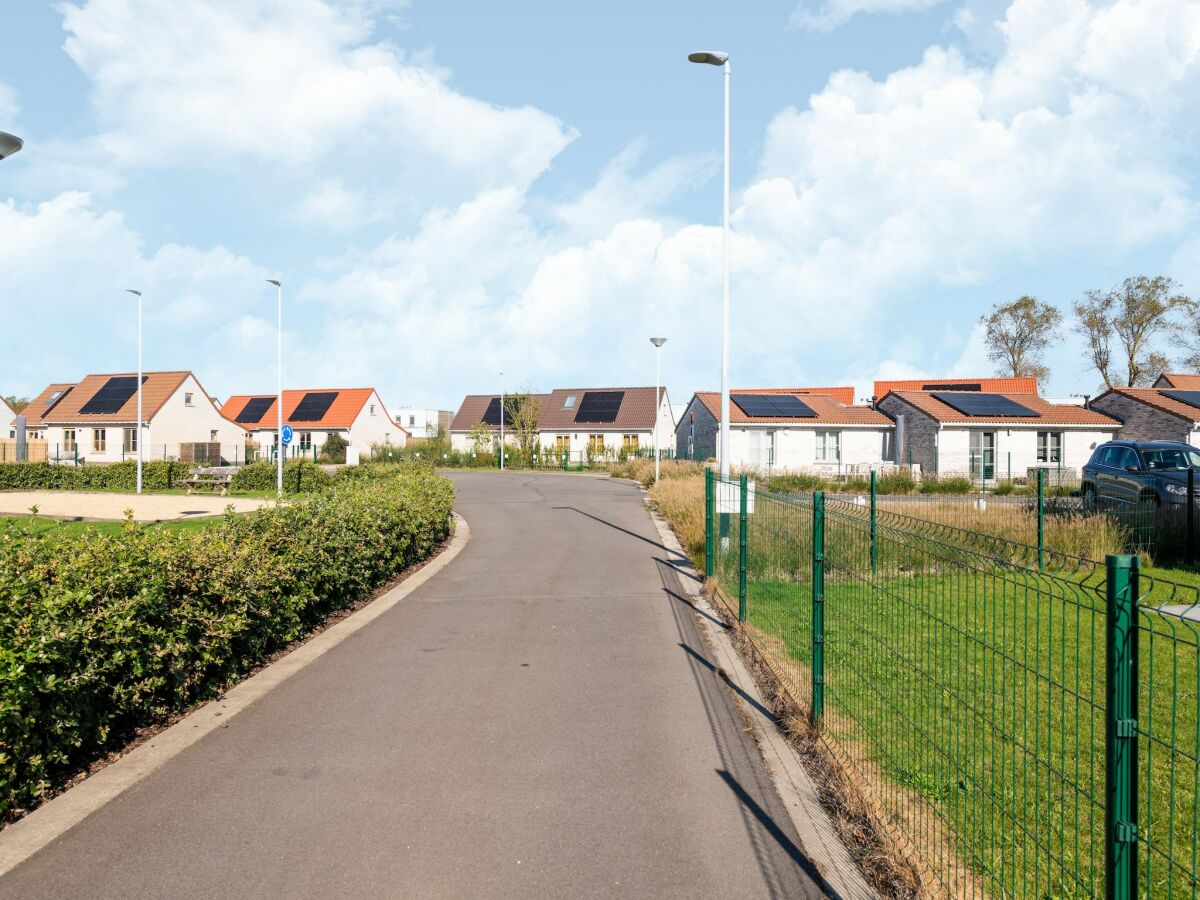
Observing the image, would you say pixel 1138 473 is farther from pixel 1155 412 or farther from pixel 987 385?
pixel 987 385

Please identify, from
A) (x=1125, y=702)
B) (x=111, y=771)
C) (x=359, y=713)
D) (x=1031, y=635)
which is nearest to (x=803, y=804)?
(x=1125, y=702)

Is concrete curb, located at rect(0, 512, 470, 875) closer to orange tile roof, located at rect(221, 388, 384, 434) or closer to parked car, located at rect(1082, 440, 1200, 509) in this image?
parked car, located at rect(1082, 440, 1200, 509)

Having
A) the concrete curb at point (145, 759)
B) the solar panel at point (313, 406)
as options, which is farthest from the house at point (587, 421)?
the concrete curb at point (145, 759)

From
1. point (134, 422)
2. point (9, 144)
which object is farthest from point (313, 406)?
point (9, 144)

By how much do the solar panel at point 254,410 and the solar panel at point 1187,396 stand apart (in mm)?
60479

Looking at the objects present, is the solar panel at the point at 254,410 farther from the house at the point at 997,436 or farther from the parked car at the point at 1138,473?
the parked car at the point at 1138,473

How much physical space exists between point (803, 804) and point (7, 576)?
4979 mm

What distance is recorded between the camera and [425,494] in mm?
16688

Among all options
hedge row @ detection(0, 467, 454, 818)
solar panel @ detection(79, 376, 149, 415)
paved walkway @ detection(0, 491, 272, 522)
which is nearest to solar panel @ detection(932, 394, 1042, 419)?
paved walkway @ detection(0, 491, 272, 522)

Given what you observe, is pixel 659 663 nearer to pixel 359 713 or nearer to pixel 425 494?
pixel 359 713

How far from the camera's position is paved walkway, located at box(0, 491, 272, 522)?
23516 millimetres

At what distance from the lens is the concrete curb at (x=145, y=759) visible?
4512 millimetres

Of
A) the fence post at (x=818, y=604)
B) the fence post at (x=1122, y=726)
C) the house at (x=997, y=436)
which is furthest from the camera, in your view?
the house at (x=997, y=436)

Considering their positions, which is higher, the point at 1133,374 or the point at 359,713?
the point at 1133,374
